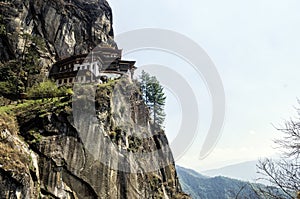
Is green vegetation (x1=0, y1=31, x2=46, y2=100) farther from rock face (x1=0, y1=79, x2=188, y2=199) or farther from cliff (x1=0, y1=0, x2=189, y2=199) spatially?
rock face (x1=0, y1=79, x2=188, y2=199)

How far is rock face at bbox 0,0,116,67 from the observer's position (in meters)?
38.9

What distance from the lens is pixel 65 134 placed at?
24.1 meters

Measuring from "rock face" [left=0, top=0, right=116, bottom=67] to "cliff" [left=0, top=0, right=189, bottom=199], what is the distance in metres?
0.15

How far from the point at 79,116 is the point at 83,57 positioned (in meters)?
18.5

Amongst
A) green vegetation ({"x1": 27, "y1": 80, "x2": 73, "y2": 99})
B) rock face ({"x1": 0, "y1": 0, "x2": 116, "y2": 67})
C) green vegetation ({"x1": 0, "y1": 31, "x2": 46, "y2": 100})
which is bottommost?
green vegetation ({"x1": 27, "y1": 80, "x2": 73, "y2": 99})

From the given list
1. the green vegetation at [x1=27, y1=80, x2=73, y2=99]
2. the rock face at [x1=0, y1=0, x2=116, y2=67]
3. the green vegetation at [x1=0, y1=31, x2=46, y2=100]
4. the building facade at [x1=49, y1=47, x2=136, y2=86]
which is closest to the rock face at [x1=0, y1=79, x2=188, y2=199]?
the green vegetation at [x1=27, y1=80, x2=73, y2=99]

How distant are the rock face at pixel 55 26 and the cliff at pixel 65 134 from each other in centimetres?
15

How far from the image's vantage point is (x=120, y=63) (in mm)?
42375

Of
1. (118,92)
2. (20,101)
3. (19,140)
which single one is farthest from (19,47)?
(19,140)

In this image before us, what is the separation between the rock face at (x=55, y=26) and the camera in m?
Result: 38.9

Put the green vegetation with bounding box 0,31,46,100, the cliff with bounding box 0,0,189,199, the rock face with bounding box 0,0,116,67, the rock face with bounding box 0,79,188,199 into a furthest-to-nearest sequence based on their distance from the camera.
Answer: the rock face with bounding box 0,0,116,67, the green vegetation with bounding box 0,31,46,100, the cliff with bounding box 0,0,189,199, the rock face with bounding box 0,79,188,199

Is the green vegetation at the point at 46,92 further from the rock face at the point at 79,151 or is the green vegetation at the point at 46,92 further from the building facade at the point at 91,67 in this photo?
the building facade at the point at 91,67

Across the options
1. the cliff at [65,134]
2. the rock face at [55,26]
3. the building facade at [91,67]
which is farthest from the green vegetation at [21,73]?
the building facade at [91,67]

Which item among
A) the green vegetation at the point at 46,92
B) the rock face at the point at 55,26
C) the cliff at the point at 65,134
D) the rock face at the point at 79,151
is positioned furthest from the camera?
the rock face at the point at 55,26
